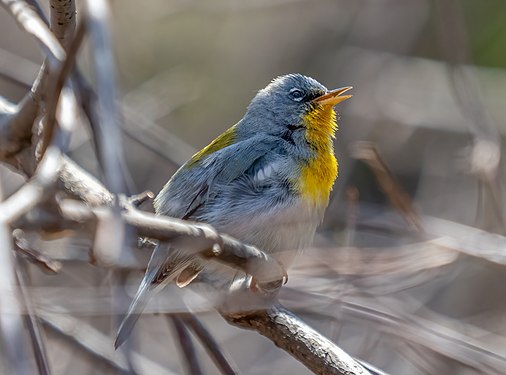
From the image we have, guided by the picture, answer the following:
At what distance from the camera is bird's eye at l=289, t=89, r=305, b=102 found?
14.6ft

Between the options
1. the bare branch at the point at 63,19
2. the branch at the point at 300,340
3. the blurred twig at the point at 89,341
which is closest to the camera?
the bare branch at the point at 63,19

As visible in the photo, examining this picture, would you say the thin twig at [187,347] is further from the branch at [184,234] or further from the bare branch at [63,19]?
the bare branch at [63,19]

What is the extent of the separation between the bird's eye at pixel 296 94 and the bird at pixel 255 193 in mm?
318

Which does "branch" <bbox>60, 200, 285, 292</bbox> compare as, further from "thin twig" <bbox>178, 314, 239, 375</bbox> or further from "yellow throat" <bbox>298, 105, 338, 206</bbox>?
"yellow throat" <bbox>298, 105, 338, 206</bbox>

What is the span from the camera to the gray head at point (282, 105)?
429cm

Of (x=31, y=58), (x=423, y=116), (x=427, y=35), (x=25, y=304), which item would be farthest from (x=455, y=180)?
(x=25, y=304)

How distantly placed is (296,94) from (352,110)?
9.64 feet

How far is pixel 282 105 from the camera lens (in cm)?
441

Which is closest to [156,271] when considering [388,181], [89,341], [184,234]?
[89,341]

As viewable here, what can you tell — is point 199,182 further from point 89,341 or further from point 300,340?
point 300,340

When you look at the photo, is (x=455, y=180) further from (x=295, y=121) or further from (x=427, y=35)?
(x=295, y=121)

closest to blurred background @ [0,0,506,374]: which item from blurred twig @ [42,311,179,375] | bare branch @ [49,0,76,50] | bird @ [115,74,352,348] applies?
blurred twig @ [42,311,179,375]

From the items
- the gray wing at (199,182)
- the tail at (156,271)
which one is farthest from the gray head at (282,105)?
the tail at (156,271)

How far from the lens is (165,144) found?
5270 mm
